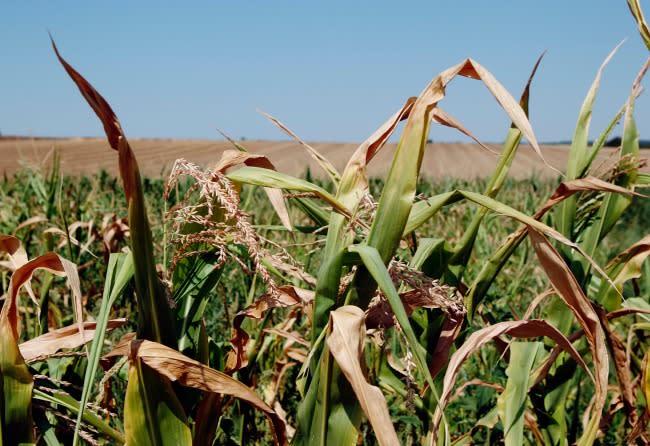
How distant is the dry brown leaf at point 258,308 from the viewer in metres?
0.90

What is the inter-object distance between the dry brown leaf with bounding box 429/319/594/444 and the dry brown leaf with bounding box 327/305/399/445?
0.39 ft

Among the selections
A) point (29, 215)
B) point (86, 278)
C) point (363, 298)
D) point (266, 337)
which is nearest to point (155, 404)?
point (363, 298)

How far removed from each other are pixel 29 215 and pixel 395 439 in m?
2.44

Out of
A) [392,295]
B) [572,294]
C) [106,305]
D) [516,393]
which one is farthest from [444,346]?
[106,305]

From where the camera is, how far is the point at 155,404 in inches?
29.9

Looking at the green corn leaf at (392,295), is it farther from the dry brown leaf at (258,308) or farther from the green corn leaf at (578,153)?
the green corn leaf at (578,153)

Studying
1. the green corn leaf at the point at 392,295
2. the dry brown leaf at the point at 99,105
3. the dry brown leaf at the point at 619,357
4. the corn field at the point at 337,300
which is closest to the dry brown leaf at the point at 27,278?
the corn field at the point at 337,300

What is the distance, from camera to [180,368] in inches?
28.6

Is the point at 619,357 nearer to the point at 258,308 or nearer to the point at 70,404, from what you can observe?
the point at 258,308

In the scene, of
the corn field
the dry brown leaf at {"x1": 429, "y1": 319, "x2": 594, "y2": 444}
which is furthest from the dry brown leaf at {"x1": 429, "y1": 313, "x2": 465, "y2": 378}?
the dry brown leaf at {"x1": 429, "y1": 319, "x2": 594, "y2": 444}

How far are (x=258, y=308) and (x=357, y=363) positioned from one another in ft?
0.86

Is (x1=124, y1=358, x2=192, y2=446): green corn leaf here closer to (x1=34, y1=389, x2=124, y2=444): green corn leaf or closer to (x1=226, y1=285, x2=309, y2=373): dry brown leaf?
(x1=34, y1=389, x2=124, y2=444): green corn leaf

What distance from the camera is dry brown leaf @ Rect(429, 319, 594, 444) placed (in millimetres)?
777

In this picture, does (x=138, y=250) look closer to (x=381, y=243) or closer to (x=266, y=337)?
(x=381, y=243)
